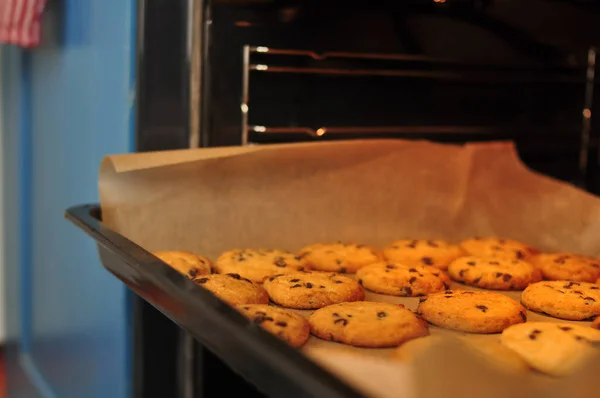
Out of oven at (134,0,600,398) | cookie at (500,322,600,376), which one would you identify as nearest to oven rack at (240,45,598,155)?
oven at (134,0,600,398)

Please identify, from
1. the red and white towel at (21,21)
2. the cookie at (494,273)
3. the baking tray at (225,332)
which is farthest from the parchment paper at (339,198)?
the red and white towel at (21,21)

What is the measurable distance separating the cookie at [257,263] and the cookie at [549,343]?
0.36 meters

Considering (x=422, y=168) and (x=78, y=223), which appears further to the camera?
(x=422, y=168)

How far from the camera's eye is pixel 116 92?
1.17m

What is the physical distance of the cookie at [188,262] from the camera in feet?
3.20

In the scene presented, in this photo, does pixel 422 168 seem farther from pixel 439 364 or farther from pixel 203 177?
pixel 439 364

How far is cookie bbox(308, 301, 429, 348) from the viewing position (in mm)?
773

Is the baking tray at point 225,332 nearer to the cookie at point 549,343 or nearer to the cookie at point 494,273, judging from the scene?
the cookie at point 549,343

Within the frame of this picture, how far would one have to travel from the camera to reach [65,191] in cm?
153

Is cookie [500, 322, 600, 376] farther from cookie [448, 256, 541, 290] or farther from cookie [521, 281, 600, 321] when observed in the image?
cookie [448, 256, 541, 290]

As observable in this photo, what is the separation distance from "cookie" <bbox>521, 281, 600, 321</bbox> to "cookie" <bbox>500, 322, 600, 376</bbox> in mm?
124

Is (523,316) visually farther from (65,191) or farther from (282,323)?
(65,191)

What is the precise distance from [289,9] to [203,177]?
30 centimetres

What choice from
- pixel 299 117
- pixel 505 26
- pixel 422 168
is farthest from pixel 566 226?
pixel 299 117
